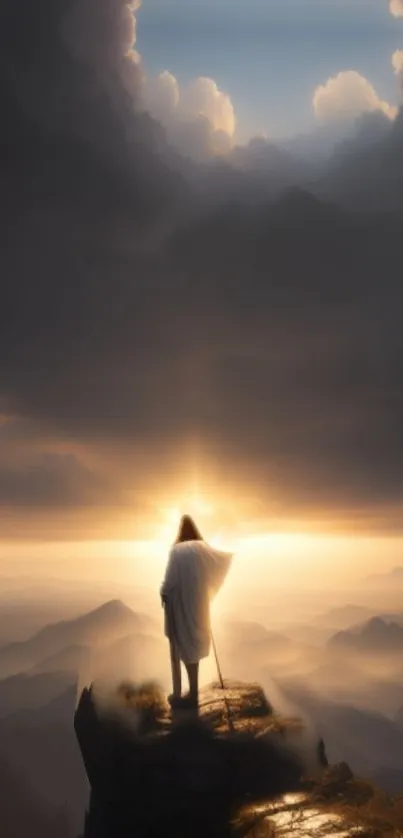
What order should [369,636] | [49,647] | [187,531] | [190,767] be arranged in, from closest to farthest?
[190,767] → [187,531] → [369,636] → [49,647]

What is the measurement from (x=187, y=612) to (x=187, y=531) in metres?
1.15

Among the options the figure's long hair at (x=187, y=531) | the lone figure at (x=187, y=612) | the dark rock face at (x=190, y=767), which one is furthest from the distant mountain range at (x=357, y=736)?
the figure's long hair at (x=187, y=531)

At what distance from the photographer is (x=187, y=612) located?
349 inches

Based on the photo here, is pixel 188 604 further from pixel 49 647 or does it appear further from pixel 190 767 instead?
pixel 49 647

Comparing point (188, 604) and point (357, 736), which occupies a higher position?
point (188, 604)

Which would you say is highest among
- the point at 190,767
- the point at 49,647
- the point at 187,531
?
the point at 187,531

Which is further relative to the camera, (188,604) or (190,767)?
(188,604)

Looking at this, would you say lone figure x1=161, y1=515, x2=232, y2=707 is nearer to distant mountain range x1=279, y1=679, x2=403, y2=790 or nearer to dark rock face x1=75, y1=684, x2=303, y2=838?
dark rock face x1=75, y1=684, x2=303, y2=838

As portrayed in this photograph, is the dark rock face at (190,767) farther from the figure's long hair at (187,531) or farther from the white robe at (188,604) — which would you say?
the figure's long hair at (187,531)

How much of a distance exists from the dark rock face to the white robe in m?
0.86

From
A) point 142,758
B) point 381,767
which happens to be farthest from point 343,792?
point 381,767

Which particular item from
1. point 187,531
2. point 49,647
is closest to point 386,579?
point 187,531

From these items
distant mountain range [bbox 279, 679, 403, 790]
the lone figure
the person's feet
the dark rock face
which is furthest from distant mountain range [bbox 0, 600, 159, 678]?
the lone figure

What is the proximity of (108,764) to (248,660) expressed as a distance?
23.2ft
